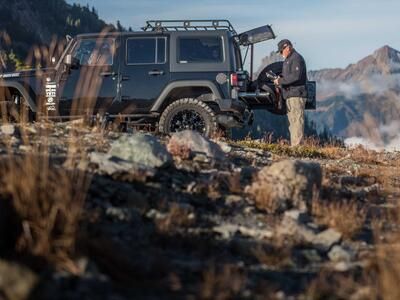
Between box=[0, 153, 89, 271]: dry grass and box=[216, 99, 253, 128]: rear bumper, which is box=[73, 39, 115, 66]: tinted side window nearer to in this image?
box=[216, 99, 253, 128]: rear bumper

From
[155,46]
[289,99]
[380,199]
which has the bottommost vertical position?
[380,199]

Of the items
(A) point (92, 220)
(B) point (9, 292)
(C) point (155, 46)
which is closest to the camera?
(B) point (9, 292)

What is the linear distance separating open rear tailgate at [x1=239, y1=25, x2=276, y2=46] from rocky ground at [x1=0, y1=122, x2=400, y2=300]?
5.50 metres

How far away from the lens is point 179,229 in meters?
5.10

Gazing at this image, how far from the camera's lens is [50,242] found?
399 cm

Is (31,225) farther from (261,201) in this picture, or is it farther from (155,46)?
(155,46)

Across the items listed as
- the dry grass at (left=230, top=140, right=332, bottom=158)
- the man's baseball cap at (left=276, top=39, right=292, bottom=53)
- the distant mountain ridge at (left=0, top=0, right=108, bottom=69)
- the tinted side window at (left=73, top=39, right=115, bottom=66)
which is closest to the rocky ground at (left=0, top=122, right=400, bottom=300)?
the dry grass at (left=230, top=140, right=332, bottom=158)

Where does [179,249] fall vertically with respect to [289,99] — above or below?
below

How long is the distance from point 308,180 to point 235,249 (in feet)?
5.52

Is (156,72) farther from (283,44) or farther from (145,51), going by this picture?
(283,44)

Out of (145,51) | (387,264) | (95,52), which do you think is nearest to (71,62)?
(95,52)

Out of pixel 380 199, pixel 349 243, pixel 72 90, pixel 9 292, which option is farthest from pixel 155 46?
pixel 9 292

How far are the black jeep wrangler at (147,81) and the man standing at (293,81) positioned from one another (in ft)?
3.76

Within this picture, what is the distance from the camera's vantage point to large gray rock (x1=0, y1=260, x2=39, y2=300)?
10.8 feet
